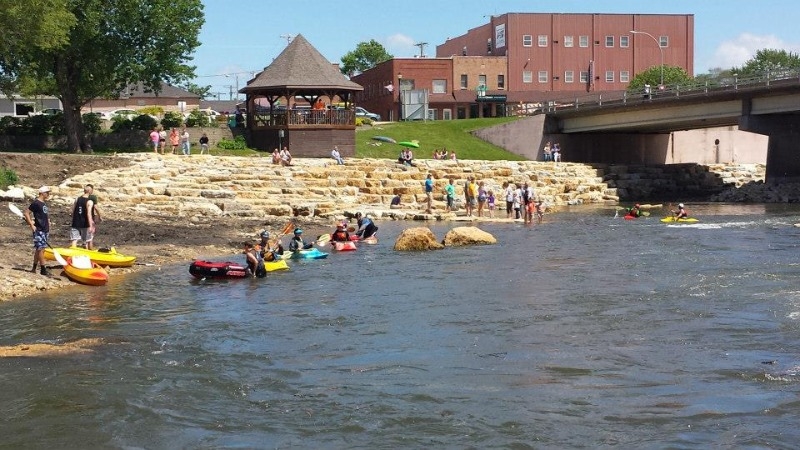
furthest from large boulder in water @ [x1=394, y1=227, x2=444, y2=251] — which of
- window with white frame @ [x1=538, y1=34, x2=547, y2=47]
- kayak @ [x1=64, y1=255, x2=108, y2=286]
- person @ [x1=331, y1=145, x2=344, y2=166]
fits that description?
window with white frame @ [x1=538, y1=34, x2=547, y2=47]

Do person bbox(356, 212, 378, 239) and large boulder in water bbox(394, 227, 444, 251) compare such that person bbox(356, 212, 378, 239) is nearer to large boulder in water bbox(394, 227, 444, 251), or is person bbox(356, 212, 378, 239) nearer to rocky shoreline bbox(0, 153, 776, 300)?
large boulder in water bbox(394, 227, 444, 251)

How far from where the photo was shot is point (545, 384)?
40.2 feet

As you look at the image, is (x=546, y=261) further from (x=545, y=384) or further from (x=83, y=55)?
(x=83, y=55)

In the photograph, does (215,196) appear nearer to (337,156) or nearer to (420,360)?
(337,156)

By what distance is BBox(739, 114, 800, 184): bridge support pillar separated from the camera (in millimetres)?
52500

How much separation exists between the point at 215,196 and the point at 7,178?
7274 mm

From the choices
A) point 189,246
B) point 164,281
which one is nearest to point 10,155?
point 189,246

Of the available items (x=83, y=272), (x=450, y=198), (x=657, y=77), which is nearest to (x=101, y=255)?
(x=83, y=272)

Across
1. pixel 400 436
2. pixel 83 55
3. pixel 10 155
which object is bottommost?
pixel 400 436

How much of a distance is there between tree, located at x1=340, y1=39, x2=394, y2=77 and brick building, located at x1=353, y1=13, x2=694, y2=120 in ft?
108

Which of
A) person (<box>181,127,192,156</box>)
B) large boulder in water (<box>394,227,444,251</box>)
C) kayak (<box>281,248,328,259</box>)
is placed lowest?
kayak (<box>281,248,328,259</box>)

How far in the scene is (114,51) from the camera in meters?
46.9

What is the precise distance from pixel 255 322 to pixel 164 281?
553 centimetres

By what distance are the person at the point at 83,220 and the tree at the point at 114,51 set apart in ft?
81.2
